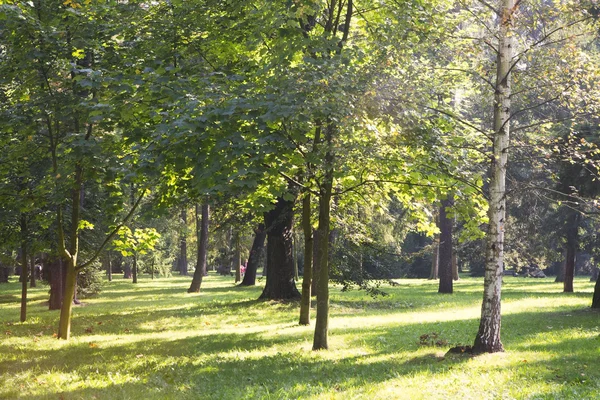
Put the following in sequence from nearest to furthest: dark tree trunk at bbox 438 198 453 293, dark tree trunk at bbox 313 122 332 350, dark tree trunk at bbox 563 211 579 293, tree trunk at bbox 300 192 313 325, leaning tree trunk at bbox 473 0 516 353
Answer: leaning tree trunk at bbox 473 0 516 353 → dark tree trunk at bbox 313 122 332 350 → tree trunk at bbox 300 192 313 325 → dark tree trunk at bbox 563 211 579 293 → dark tree trunk at bbox 438 198 453 293

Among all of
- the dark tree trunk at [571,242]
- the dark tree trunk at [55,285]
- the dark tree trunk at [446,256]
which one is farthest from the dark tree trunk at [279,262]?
the dark tree trunk at [571,242]

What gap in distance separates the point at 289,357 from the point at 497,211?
4.61m

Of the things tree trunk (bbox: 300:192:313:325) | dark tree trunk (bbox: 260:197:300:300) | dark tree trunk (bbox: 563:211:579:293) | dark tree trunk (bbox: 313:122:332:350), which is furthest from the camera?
dark tree trunk (bbox: 563:211:579:293)

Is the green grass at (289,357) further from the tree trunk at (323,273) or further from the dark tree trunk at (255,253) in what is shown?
the dark tree trunk at (255,253)

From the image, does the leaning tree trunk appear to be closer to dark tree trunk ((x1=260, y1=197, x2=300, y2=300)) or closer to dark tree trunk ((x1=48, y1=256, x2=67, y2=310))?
dark tree trunk ((x1=260, y1=197, x2=300, y2=300))

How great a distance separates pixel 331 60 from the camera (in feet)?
31.5

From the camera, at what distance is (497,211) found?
34.3 ft

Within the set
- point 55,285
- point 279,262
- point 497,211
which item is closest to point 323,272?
point 497,211

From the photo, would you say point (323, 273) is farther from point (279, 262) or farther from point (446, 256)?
point (446, 256)

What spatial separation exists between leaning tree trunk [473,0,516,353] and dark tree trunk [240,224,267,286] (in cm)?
1351

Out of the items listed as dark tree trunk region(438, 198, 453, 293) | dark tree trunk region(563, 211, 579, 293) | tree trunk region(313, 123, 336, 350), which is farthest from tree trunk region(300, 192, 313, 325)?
dark tree trunk region(563, 211, 579, 293)

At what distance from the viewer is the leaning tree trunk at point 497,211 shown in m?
10.4

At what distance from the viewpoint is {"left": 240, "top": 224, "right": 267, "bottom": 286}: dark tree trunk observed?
90.7 feet

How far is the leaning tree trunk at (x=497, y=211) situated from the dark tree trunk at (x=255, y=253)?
44.3 feet
